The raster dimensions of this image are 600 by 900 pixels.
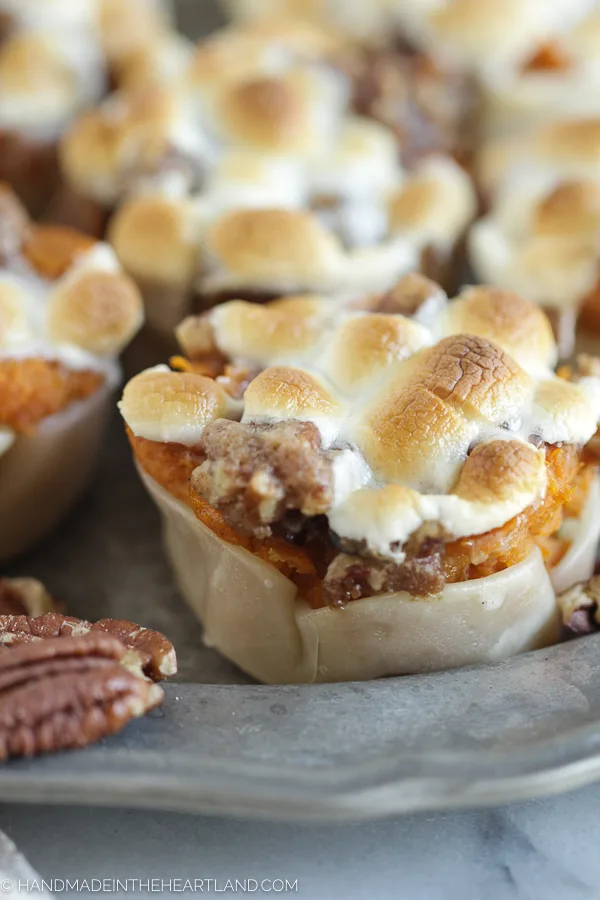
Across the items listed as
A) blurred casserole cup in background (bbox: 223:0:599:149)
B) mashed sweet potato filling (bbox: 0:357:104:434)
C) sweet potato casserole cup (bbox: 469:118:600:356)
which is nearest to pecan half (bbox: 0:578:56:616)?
mashed sweet potato filling (bbox: 0:357:104:434)

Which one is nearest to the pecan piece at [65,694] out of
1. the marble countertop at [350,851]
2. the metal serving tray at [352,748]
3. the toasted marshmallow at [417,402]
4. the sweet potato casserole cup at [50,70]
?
the metal serving tray at [352,748]

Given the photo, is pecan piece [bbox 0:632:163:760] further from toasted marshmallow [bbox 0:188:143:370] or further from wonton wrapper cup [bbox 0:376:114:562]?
toasted marshmallow [bbox 0:188:143:370]

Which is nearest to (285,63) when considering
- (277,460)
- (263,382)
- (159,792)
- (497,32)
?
(497,32)

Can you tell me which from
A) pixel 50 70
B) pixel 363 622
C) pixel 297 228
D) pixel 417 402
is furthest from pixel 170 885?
pixel 50 70

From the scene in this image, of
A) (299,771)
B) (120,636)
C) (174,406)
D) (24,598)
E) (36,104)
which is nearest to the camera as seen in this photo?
(299,771)

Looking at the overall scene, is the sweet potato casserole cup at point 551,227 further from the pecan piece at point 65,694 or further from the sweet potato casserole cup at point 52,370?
the pecan piece at point 65,694

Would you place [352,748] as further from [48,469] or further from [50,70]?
[50,70]

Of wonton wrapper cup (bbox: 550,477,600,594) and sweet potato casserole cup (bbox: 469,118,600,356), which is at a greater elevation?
sweet potato casserole cup (bbox: 469,118,600,356)
